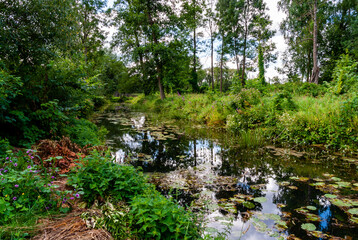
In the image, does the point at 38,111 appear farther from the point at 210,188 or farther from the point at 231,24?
the point at 231,24

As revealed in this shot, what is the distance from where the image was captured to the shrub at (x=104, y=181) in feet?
7.36

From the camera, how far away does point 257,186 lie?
3762mm

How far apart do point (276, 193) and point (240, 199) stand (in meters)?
0.78

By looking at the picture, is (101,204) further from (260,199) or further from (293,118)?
(293,118)

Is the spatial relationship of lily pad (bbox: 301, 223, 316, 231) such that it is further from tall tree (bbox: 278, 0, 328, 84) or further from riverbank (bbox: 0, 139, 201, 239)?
tall tree (bbox: 278, 0, 328, 84)

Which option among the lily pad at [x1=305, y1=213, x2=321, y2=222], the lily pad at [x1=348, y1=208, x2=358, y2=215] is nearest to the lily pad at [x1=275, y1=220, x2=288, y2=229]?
the lily pad at [x1=305, y1=213, x2=321, y2=222]

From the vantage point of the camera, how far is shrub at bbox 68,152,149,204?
224 centimetres

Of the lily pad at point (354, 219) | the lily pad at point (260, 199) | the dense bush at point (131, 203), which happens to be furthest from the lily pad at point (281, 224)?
the dense bush at point (131, 203)

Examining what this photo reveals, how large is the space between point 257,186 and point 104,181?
291cm

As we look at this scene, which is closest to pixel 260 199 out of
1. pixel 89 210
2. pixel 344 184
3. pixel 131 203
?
pixel 344 184

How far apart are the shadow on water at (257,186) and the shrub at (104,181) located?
519 millimetres

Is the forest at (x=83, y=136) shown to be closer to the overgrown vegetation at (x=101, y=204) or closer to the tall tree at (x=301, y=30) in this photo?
the overgrown vegetation at (x=101, y=204)

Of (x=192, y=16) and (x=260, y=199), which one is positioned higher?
(x=192, y=16)

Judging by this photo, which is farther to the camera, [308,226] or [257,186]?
[257,186]
